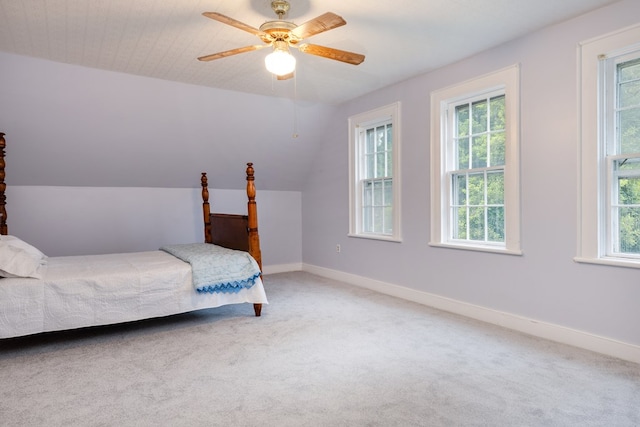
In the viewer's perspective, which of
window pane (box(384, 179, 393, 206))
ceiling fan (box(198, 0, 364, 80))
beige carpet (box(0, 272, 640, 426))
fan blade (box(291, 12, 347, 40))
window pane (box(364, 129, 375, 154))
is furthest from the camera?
window pane (box(364, 129, 375, 154))

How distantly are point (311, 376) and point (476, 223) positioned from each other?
2150 millimetres

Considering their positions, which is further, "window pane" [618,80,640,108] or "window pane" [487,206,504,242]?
"window pane" [487,206,504,242]

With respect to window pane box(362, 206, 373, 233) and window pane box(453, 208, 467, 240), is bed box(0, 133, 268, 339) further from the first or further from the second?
window pane box(453, 208, 467, 240)

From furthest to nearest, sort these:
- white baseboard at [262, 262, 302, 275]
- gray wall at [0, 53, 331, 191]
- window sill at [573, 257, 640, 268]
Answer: white baseboard at [262, 262, 302, 275]
gray wall at [0, 53, 331, 191]
window sill at [573, 257, 640, 268]

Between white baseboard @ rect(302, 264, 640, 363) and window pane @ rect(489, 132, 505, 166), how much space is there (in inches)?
50.3

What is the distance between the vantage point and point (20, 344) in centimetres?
299

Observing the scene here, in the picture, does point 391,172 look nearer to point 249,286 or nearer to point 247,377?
point 249,286

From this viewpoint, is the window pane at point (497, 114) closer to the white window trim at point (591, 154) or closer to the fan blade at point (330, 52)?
the white window trim at point (591, 154)

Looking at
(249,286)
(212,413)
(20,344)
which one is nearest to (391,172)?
(249,286)

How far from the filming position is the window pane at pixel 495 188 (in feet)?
11.2

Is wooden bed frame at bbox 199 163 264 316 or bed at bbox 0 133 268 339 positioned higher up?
wooden bed frame at bbox 199 163 264 316

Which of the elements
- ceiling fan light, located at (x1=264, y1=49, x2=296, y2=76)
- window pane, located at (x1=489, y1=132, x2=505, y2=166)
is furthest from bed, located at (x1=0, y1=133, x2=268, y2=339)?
window pane, located at (x1=489, y1=132, x2=505, y2=166)

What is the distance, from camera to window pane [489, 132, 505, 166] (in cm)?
339

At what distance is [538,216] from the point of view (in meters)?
3.06
